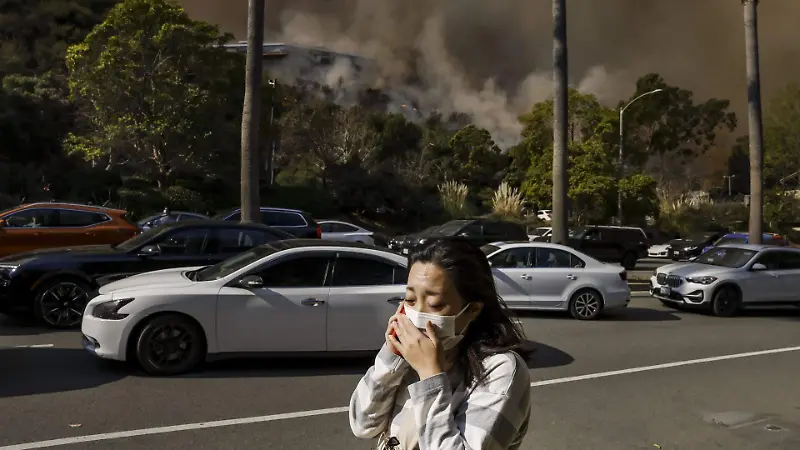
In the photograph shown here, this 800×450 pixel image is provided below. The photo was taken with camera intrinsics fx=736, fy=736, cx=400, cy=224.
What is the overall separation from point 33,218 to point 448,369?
13.9 metres

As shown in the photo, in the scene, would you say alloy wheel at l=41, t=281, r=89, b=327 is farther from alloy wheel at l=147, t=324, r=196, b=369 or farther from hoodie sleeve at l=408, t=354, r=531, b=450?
hoodie sleeve at l=408, t=354, r=531, b=450

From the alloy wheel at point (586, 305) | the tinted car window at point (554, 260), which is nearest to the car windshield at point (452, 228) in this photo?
the tinted car window at point (554, 260)

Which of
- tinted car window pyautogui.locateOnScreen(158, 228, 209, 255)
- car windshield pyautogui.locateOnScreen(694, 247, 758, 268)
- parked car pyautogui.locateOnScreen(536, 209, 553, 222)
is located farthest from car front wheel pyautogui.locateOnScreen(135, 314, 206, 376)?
parked car pyautogui.locateOnScreen(536, 209, 553, 222)

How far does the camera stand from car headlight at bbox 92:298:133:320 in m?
7.43

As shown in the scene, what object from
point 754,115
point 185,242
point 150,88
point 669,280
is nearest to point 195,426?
point 185,242

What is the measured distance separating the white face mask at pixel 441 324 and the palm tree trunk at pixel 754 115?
20.6 metres

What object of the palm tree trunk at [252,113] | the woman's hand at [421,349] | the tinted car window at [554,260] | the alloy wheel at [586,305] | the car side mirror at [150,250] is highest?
the palm tree trunk at [252,113]

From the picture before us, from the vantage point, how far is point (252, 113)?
52.0 ft

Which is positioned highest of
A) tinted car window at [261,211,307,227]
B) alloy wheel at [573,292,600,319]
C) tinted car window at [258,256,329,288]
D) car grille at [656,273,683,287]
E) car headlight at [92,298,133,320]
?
tinted car window at [261,211,307,227]

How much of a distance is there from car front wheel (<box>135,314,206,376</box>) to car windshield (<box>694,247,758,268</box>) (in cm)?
1095

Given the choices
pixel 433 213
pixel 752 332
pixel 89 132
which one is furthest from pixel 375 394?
pixel 433 213

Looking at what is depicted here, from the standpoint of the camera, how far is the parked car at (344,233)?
73.5 ft

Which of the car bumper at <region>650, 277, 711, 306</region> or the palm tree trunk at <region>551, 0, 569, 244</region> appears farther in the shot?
the palm tree trunk at <region>551, 0, 569, 244</region>

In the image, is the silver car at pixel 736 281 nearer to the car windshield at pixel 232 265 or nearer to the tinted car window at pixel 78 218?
the car windshield at pixel 232 265
